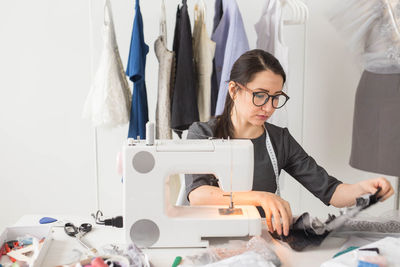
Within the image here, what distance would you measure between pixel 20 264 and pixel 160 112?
Answer: 1426 mm

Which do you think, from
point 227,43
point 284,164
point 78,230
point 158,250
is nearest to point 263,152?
point 284,164

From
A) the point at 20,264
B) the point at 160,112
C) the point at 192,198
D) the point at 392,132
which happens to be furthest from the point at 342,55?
the point at 20,264

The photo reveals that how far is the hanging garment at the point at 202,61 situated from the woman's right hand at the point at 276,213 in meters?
1.20

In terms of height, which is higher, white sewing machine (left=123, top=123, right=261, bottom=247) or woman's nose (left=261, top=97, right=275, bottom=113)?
woman's nose (left=261, top=97, right=275, bottom=113)

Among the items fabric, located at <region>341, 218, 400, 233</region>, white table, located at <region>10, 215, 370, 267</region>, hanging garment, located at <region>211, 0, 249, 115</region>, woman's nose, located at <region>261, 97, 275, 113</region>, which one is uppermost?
hanging garment, located at <region>211, 0, 249, 115</region>

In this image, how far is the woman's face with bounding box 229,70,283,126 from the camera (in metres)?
1.46

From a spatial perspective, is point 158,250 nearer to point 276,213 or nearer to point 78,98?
point 276,213

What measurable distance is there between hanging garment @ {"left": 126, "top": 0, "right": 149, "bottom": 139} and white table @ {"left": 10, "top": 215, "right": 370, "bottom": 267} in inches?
43.0

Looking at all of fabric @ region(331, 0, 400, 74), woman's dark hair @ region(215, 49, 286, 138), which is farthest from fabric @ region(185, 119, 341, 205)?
fabric @ region(331, 0, 400, 74)

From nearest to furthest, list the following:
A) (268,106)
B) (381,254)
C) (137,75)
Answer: (381,254) < (268,106) < (137,75)

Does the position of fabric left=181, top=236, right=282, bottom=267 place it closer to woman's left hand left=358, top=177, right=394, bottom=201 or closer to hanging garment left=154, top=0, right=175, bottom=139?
woman's left hand left=358, top=177, right=394, bottom=201

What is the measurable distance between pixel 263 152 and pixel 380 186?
1.61 feet

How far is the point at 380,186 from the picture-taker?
128 centimetres

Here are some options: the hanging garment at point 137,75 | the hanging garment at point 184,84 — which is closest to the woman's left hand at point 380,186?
the hanging garment at point 184,84
